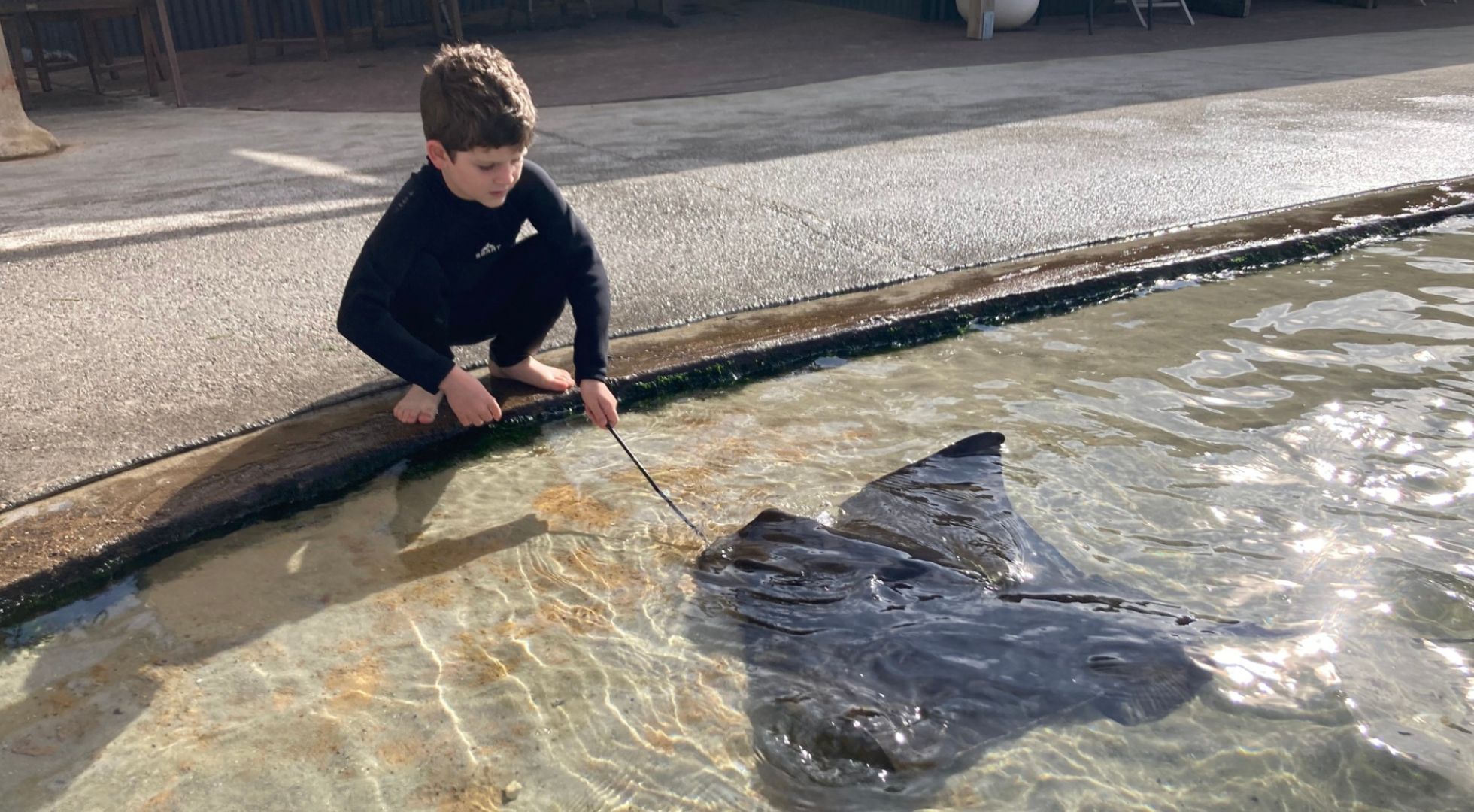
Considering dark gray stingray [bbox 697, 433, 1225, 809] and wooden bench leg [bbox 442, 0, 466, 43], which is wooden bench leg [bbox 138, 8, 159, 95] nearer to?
wooden bench leg [bbox 442, 0, 466, 43]

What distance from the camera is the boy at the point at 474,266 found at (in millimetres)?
2930

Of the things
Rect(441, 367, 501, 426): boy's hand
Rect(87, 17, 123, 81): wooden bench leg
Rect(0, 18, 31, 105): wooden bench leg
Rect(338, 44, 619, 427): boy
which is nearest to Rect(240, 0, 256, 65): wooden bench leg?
Rect(87, 17, 123, 81): wooden bench leg

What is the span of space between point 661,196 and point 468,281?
2557mm

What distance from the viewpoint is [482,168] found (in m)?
2.96

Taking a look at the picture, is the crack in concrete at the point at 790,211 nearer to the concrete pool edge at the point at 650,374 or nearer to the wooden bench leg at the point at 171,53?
the concrete pool edge at the point at 650,374

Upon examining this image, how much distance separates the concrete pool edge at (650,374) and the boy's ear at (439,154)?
2.67 ft

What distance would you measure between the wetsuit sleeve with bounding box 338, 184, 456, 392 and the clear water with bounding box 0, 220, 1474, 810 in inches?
17.0

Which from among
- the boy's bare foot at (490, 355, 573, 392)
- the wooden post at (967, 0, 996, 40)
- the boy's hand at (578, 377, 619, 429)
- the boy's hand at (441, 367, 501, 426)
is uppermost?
the wooden post at (967, 0, 996, 40)

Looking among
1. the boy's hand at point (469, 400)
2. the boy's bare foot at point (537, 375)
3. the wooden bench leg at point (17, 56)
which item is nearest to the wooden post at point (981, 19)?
the wooden bench leg at point (17, 56)

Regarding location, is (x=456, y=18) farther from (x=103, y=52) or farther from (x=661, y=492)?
(x=661, y=492)

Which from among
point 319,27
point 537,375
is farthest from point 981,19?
point 537,375

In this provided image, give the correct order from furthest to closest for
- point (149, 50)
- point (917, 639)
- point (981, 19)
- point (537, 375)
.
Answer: point (981, 19) < point (149, 50) < point (537, 375) < point (917, 639)

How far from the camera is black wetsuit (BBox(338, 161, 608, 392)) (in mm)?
3010

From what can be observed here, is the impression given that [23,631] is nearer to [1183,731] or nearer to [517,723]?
[517,723]
